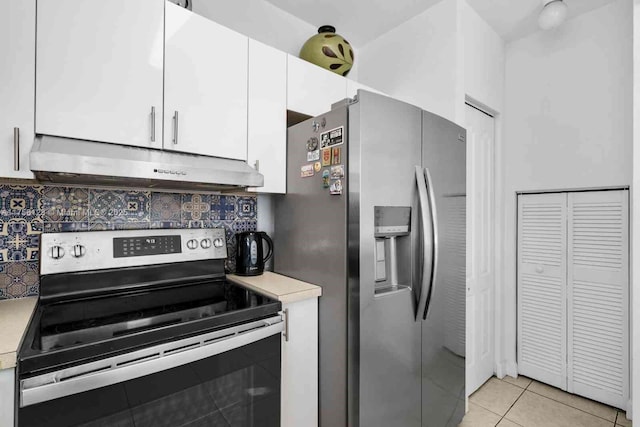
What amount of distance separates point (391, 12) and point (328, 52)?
0.69 metres

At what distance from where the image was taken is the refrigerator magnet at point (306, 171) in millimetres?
1584

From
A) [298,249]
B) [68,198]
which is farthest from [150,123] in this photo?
[298,249]

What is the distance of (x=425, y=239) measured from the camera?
4.93 feet

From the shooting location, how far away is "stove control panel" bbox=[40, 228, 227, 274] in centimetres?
134

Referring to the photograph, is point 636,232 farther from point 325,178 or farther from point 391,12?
point 391,12

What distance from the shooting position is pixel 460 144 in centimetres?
185

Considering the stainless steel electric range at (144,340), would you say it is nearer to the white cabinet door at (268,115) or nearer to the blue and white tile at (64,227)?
the blue and white tile at (64,227)

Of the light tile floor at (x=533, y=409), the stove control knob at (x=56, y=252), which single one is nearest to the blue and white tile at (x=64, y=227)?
the stove control knob at (x=56, y=252)

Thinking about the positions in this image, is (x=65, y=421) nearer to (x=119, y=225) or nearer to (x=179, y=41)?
(x=119, y=225)

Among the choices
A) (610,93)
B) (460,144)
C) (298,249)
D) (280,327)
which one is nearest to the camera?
(280,327)

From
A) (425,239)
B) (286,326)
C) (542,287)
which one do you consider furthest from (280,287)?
(542,287)

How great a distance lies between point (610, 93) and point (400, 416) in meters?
2.51

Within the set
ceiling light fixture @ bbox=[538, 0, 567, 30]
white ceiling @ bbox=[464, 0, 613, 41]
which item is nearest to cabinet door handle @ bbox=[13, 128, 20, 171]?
white ceiling @ bbox=[464, 0, 613, 41]

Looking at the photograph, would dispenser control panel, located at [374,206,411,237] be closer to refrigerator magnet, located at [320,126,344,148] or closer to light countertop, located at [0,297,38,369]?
refrigerator magnet, located at [320,126,344,148]
